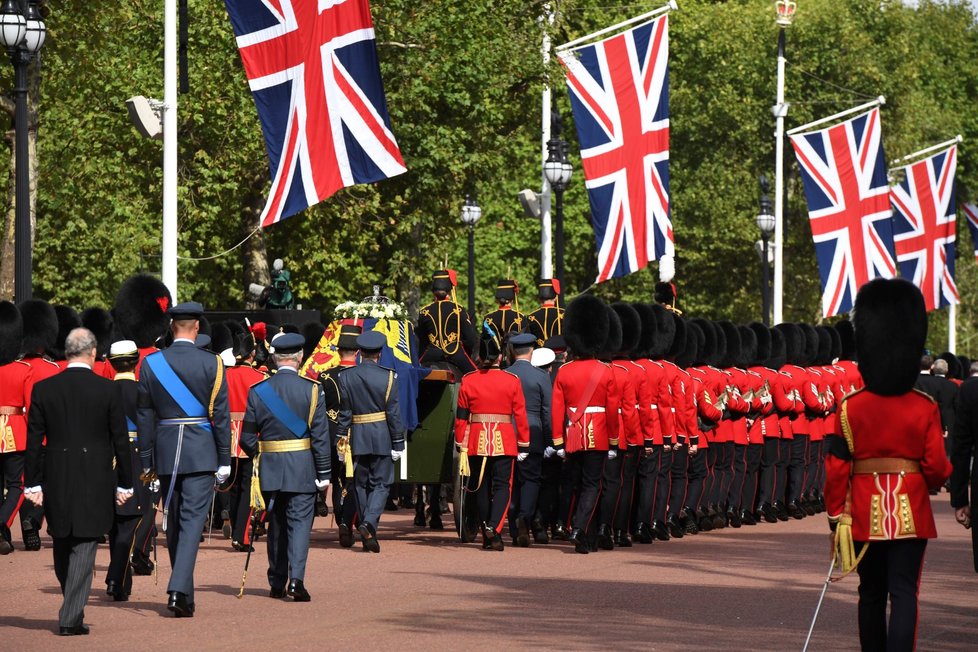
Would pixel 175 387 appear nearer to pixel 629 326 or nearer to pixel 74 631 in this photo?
pixel 74 631

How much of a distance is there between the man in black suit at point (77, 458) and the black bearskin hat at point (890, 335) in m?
4.11

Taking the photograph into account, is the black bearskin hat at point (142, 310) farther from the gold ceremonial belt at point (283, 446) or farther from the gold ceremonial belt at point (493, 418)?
the gold ceremonial belt at point (493, 418)

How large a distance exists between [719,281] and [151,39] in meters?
24.0

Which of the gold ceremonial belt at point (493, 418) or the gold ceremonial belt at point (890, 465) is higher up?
the gold ceremonial belt at point (493, 418)

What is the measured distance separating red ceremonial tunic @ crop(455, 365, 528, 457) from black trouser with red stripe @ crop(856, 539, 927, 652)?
6830mm

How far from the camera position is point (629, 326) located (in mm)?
16000

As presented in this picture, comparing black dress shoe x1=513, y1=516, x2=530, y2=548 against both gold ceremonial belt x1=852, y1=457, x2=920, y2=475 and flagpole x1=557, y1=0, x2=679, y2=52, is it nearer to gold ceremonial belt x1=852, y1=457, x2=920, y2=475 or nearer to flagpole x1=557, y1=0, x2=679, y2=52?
gold ceremonial belt x1=852, y1=457, x2=920, y2=475

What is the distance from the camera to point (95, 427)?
34.3 feet

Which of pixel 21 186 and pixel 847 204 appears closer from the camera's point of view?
pixel 21 186

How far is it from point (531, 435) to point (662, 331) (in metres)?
1.49

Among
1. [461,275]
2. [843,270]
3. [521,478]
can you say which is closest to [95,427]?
[521,478]

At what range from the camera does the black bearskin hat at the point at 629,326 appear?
1598 centimetres

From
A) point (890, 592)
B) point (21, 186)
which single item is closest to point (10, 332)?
point (21, 186)

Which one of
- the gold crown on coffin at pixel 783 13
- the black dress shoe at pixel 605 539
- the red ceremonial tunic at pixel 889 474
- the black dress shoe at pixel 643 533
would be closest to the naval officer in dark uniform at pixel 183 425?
the red ceremonial tunic at pixel 889 474
